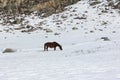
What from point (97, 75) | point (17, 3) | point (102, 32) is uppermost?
point (17, 3)

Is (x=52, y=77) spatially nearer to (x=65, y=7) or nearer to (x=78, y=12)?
(x=78, y=12)

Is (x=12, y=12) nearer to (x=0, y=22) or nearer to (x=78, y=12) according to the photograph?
(x=0, y=22)

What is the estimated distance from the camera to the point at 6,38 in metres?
39.4

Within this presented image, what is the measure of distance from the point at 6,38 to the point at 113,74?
3083cm

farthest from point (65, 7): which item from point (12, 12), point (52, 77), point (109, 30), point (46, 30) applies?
point (52, 77)

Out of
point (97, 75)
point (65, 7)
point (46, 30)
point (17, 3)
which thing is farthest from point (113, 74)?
point (17, 3)

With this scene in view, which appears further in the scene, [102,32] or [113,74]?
[102,32]

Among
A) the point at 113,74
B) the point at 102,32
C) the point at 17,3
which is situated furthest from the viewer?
the point at 17,3

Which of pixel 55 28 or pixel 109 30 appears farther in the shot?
pixel 55 28

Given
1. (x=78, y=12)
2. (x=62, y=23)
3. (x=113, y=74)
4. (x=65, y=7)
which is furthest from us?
(x=65, y=7)

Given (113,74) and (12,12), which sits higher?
(12,12)

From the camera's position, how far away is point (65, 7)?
5450cm

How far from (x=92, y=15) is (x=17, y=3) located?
51.6ft

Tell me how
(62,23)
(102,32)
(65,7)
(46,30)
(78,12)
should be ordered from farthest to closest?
(65,7), (78,12), (62,23), (46,30), (102,32)
